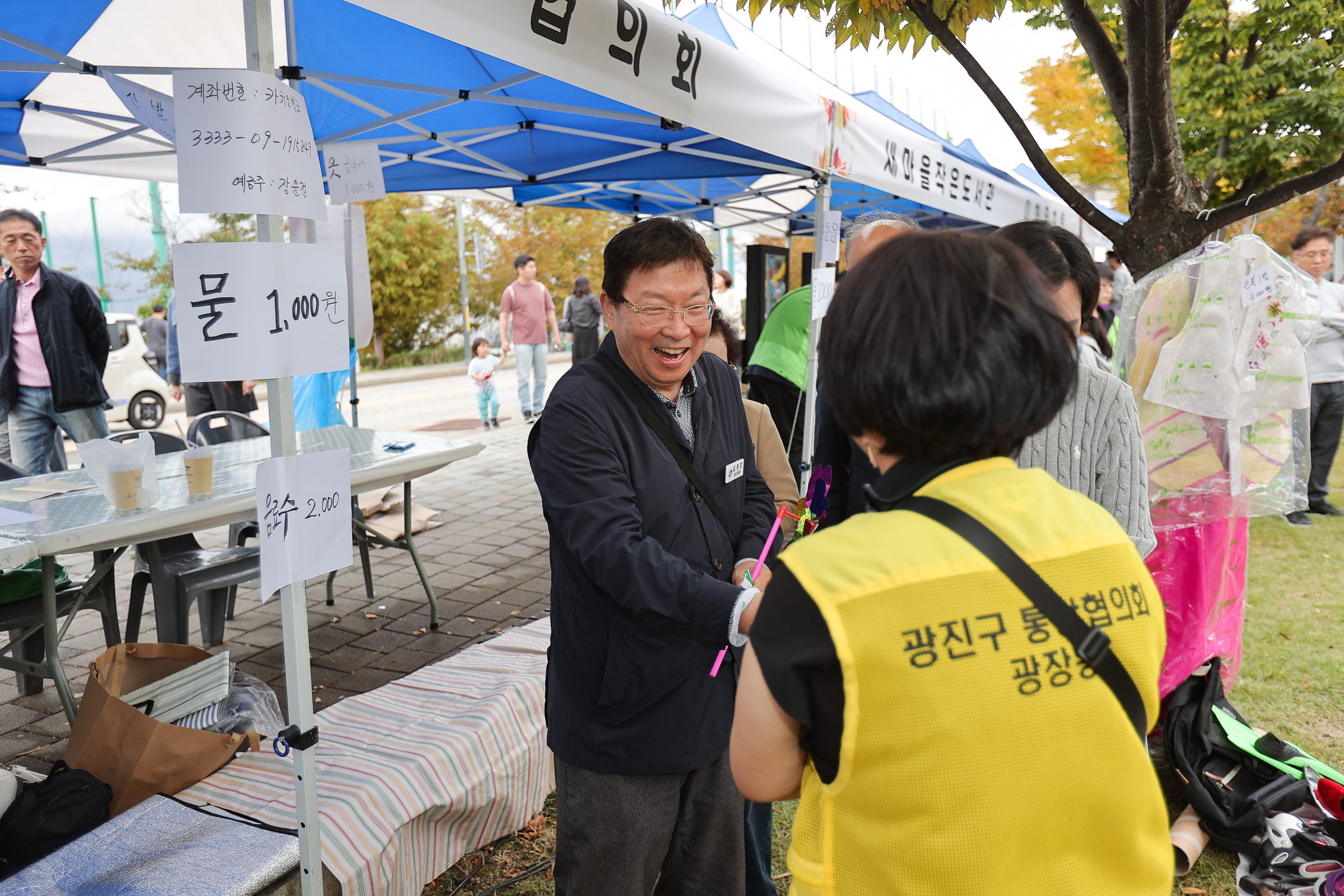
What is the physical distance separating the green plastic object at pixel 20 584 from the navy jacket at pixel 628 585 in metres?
2.52

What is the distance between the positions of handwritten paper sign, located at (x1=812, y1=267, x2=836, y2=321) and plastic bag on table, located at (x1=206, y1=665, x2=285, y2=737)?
3.03 meters

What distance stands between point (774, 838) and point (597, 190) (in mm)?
5108

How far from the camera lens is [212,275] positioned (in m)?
1.49

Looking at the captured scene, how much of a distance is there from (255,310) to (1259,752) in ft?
9.85

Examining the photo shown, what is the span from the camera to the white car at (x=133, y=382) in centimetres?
1144

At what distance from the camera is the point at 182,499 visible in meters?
3.07

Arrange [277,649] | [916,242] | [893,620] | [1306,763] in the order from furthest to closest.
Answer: [277,649] < [1306,763] < [916,242] < [893,620]

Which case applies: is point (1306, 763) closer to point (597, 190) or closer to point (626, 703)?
point (626, 703)

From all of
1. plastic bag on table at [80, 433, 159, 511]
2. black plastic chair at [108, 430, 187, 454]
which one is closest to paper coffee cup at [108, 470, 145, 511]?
plastic bag on table at [80, 433, 159, 511]

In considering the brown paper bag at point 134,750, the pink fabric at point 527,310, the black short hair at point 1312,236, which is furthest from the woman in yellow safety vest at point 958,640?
the pink fabric at point 527,310

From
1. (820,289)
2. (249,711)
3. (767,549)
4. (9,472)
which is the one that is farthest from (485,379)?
(767,549)

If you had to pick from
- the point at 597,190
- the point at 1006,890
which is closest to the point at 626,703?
the point at 1006,890

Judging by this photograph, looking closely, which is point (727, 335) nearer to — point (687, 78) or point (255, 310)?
point (687, 78)

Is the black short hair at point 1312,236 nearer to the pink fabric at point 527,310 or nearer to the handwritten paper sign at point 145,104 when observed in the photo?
the handwritten paper sign at point 145,104
